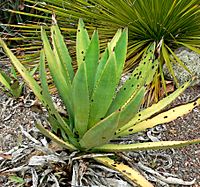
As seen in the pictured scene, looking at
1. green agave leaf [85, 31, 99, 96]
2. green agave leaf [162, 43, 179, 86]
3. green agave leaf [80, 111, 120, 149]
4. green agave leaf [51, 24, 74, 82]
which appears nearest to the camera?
green agave leaf [80, 111, 120, 149]

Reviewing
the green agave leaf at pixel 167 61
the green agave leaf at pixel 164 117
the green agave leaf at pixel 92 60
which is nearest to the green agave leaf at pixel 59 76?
the green agave leaf at pixel 92 60

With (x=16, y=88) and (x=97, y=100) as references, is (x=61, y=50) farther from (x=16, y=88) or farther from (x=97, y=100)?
(x=16, y=88)

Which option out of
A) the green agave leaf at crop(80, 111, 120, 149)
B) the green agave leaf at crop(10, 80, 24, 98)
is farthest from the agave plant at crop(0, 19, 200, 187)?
the green agave leaf at crop(10, 80, 24, 98)

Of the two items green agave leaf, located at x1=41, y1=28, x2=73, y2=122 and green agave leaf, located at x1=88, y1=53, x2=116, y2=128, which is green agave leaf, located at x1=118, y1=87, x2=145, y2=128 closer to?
green agave leaf, located at x1=88, y1=53, x2=116, y2=128

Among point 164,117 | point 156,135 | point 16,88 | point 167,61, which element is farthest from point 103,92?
point 167,61

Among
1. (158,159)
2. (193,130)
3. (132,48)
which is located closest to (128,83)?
(158,159)

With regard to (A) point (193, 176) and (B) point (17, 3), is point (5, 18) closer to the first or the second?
(B) point (17, 3)
